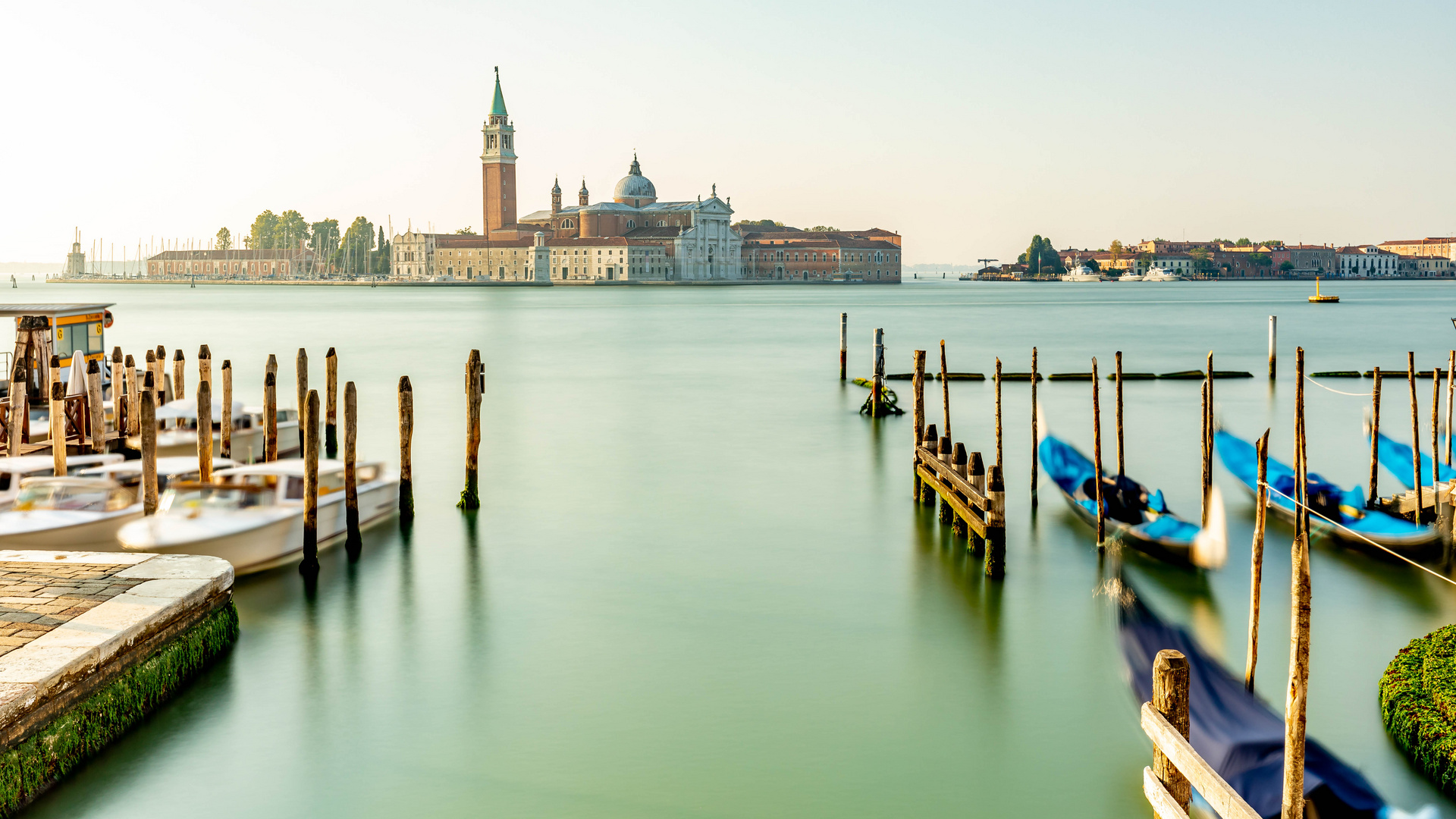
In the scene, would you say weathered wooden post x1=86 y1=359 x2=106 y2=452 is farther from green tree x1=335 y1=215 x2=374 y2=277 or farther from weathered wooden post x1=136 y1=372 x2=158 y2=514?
green tree x1=335 y1=215 x2=374 y2=277

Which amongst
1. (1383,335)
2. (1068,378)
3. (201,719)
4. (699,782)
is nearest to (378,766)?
(201,719)

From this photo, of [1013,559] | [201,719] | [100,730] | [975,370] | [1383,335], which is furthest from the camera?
[1383,335]

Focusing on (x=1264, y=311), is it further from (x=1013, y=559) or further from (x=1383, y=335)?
(x=1013, y=559)

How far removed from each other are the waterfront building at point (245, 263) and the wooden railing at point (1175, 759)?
363 feet

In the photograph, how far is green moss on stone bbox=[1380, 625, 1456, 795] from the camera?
164 inches

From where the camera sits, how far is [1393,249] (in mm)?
142750

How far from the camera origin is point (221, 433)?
10.2m

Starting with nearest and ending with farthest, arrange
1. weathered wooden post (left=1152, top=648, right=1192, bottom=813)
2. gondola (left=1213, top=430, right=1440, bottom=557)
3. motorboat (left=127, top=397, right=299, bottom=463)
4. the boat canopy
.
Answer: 1. weathered wooden post (left=1152, top=648, right=1192, bottom=813)
2. gondola (left=1213, top=430, right=1440, bottom=557)
3. motorboat (left=127, top=397, right=299, bottom=463)
4. the boat canopy

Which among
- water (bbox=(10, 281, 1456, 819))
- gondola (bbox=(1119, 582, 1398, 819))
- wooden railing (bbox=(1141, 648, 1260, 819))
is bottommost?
water (bbox=(10, 281, 1456, 819))

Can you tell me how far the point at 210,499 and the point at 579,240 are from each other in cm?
8141

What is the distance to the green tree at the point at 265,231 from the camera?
368 ft

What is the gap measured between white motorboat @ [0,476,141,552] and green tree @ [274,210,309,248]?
10927cm

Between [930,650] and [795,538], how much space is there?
8.00 ft

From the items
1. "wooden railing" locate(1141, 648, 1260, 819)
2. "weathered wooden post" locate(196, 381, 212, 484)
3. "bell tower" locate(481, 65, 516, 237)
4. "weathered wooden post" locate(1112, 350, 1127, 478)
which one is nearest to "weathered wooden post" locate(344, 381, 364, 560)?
"weathered wooden post" locate(196, 381, 212, 484)
